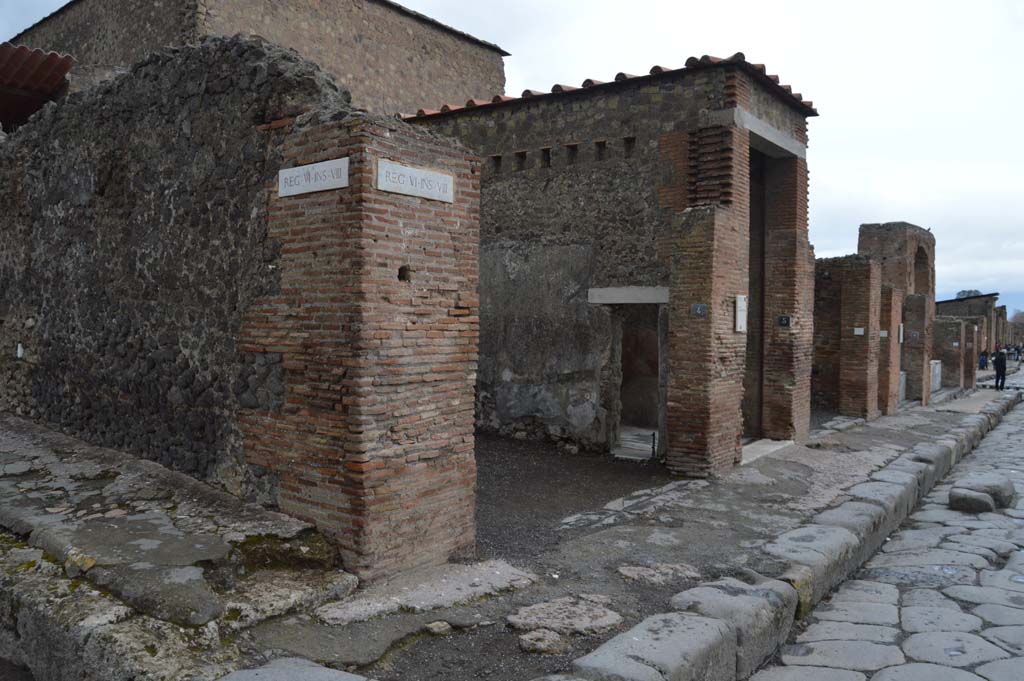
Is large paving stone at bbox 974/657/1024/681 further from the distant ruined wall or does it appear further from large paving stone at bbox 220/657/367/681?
the distant ruined wall

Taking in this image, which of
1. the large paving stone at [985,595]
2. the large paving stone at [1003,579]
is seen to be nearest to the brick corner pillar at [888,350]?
the large paving stone at [1003,579]

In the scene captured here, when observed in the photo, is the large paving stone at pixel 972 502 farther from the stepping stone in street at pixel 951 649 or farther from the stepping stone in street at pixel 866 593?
the stepping stone in street at pixel 951 649

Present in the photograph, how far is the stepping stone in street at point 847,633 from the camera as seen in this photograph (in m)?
4.52

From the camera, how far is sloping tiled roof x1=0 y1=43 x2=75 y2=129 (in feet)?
27.8

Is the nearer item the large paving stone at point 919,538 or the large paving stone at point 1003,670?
the large paving stone at point 1003,670

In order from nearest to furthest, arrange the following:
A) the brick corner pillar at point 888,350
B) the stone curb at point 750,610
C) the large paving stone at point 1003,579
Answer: the stone curb at point 750,610 → the large paving stone at point 1003,579 → the brick corner pillar at point 888,350

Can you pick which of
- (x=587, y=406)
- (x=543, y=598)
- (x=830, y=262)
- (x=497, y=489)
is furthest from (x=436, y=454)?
(x=830, y=262)

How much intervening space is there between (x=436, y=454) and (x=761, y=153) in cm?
741

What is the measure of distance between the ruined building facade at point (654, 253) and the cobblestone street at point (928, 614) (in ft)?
7.22

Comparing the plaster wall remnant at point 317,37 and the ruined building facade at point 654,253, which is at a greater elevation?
the plaster wall remnant at point 317,37

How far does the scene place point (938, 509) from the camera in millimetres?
7969

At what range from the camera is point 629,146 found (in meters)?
8.76

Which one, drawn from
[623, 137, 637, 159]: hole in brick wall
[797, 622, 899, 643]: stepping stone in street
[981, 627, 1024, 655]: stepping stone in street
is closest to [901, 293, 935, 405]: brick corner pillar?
[623, 137, 637, 159]: hole in brick wall

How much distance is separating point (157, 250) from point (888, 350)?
12522 mm
